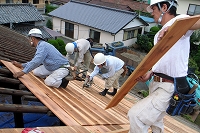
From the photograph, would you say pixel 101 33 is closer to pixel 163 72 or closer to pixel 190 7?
pixel 190 7

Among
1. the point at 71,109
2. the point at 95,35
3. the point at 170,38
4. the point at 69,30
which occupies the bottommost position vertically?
the point at 95,35

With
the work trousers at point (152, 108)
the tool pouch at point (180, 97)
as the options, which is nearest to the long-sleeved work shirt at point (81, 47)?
the work trousers at point (152, 108)

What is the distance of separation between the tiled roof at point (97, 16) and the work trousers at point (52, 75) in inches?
581

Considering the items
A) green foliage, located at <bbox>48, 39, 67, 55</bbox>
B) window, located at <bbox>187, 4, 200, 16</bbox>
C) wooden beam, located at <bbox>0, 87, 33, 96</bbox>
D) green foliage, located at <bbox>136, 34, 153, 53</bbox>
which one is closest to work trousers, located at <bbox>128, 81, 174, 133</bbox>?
wooden beam, located at <bbox>0, 87, 33, 96</bbox>

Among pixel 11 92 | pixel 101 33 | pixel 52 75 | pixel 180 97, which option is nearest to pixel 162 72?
pixel 180 97

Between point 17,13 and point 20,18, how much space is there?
2.13 ft

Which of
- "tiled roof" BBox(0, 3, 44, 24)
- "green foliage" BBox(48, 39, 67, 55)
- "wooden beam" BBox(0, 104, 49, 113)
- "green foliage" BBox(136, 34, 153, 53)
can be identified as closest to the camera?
"wooden beam" BBox(0, 104, 49, 113)

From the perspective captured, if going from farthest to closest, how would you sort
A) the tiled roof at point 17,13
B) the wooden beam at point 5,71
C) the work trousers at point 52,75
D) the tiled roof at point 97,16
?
1. the tiled roof at point 97,16
2. the tiled roof at point 17,13
3. the work trousers at point 52,75
4. the wooden beam at point 5,71

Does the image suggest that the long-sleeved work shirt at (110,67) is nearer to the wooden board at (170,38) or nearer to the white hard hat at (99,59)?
the white hard hat at (99,59)

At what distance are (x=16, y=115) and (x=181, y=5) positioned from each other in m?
24.0

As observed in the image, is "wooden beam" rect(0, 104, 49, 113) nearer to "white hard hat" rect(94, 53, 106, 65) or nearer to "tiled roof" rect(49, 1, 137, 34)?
"white hard hat" rect(94, 53, 106, 65)

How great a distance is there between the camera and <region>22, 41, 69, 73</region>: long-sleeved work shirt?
4327mm

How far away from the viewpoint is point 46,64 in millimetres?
4863

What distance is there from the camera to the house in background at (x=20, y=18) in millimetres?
17031
